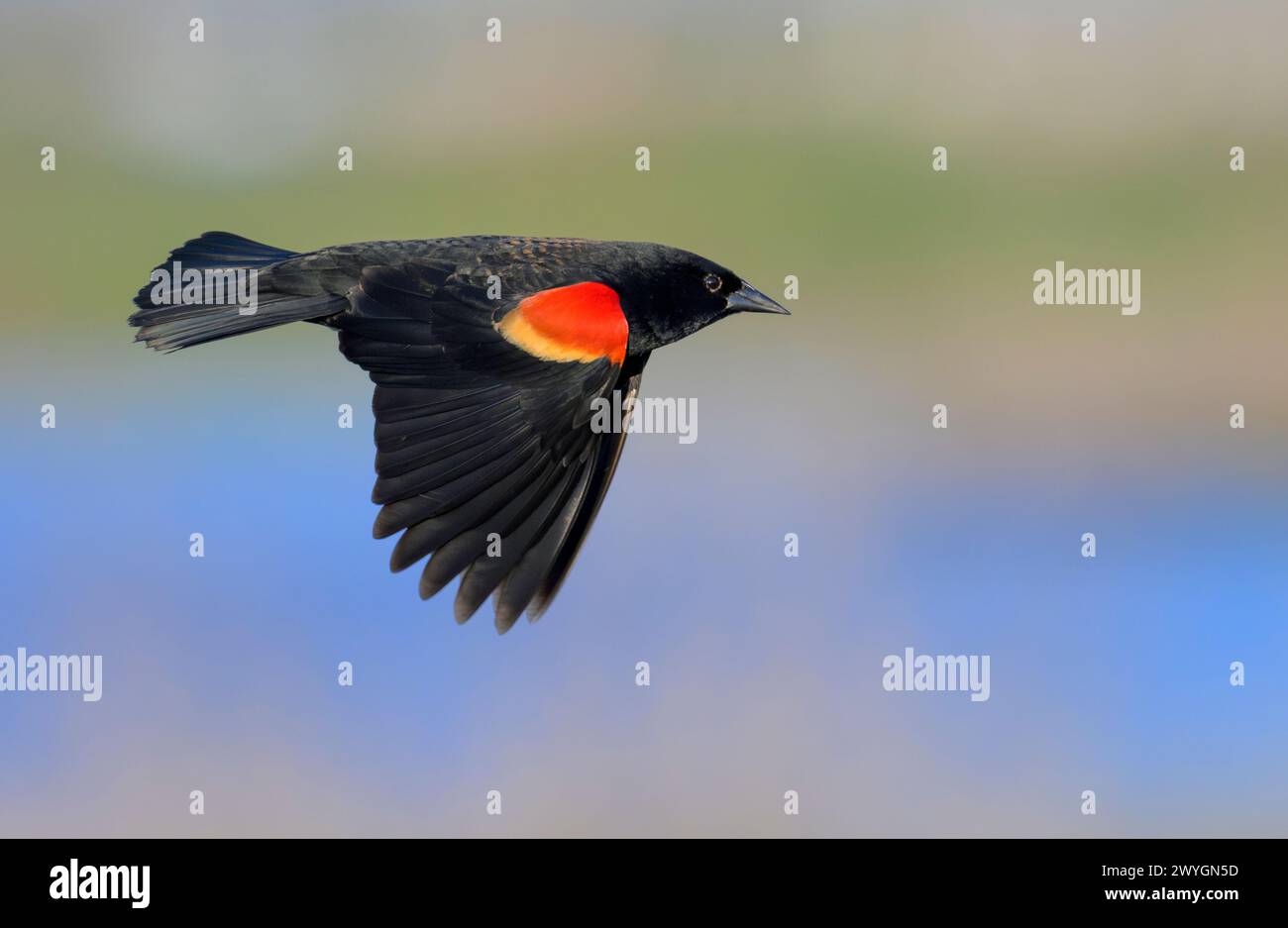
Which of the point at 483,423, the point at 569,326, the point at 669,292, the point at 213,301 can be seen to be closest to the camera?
the point at 483,423

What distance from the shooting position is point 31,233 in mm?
13227

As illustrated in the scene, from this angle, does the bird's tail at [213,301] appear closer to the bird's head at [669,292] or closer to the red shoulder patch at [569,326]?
the red shoulder patch at [569,326]

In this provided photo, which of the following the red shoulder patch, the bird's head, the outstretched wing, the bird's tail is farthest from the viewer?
the bird's head

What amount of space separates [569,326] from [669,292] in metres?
0.75

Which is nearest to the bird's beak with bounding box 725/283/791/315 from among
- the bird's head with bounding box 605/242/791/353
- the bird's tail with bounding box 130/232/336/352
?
the bird's head with bounding box 605/242/791/353

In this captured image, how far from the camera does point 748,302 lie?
18.5 ft

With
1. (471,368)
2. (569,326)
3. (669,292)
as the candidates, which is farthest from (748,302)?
(471,368)

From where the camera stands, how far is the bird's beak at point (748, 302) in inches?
222

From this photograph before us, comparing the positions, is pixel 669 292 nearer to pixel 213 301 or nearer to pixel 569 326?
pixel 569 326

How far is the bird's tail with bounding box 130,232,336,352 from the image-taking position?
4980 mm

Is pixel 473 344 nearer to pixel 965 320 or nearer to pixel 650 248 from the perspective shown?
pixel 650 248

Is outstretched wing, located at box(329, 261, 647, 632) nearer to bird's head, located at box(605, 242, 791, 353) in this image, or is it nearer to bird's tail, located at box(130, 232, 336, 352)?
bird's tail, located at box(130, 232, 336, 352)

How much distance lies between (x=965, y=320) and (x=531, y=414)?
968cm

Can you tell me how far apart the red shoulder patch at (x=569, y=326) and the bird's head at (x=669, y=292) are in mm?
325
